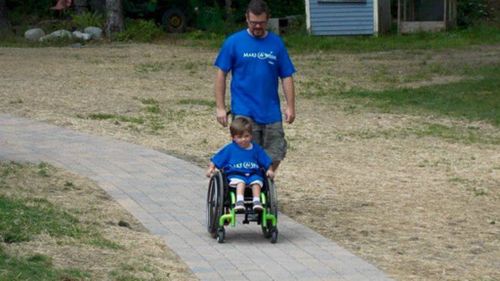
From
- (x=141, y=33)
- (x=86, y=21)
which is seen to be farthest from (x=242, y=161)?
(x=86, y=21)

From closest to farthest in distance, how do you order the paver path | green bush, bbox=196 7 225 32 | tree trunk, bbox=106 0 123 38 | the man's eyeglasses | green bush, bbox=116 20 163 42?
the paver path → the man's eyeglasses → green bush, bbox=116 20 163 42 → tree trunk, bbox=106 0 123 38 → green bush, bbox=196 7 225 32

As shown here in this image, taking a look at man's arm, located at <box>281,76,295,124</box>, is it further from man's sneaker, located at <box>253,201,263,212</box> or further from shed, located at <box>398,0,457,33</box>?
shed, located at <box>398,0,457,33</box>

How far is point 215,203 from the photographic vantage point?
29.9 ft

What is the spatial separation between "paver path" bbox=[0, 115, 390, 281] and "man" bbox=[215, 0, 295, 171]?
2.59 ft

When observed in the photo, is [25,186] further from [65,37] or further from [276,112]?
[65,37]

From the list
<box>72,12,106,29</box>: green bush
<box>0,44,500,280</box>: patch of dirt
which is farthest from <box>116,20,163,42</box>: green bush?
<box>0,44,500,280</box>: patch of dirt

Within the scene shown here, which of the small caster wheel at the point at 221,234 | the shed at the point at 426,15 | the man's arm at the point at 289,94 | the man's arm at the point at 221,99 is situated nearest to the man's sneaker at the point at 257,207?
the small caster wheel at the point at 221,234

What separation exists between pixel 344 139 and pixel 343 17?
59.7 ft

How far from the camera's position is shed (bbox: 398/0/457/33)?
3309 centimetres

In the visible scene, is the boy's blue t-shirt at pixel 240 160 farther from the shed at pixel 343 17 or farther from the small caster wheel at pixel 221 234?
the shed at pixel 343 17

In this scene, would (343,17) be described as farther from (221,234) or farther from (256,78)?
(221,234)

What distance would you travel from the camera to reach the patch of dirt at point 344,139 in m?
9.62

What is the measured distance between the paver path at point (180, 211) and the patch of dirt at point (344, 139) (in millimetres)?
354

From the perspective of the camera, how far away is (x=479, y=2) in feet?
120
